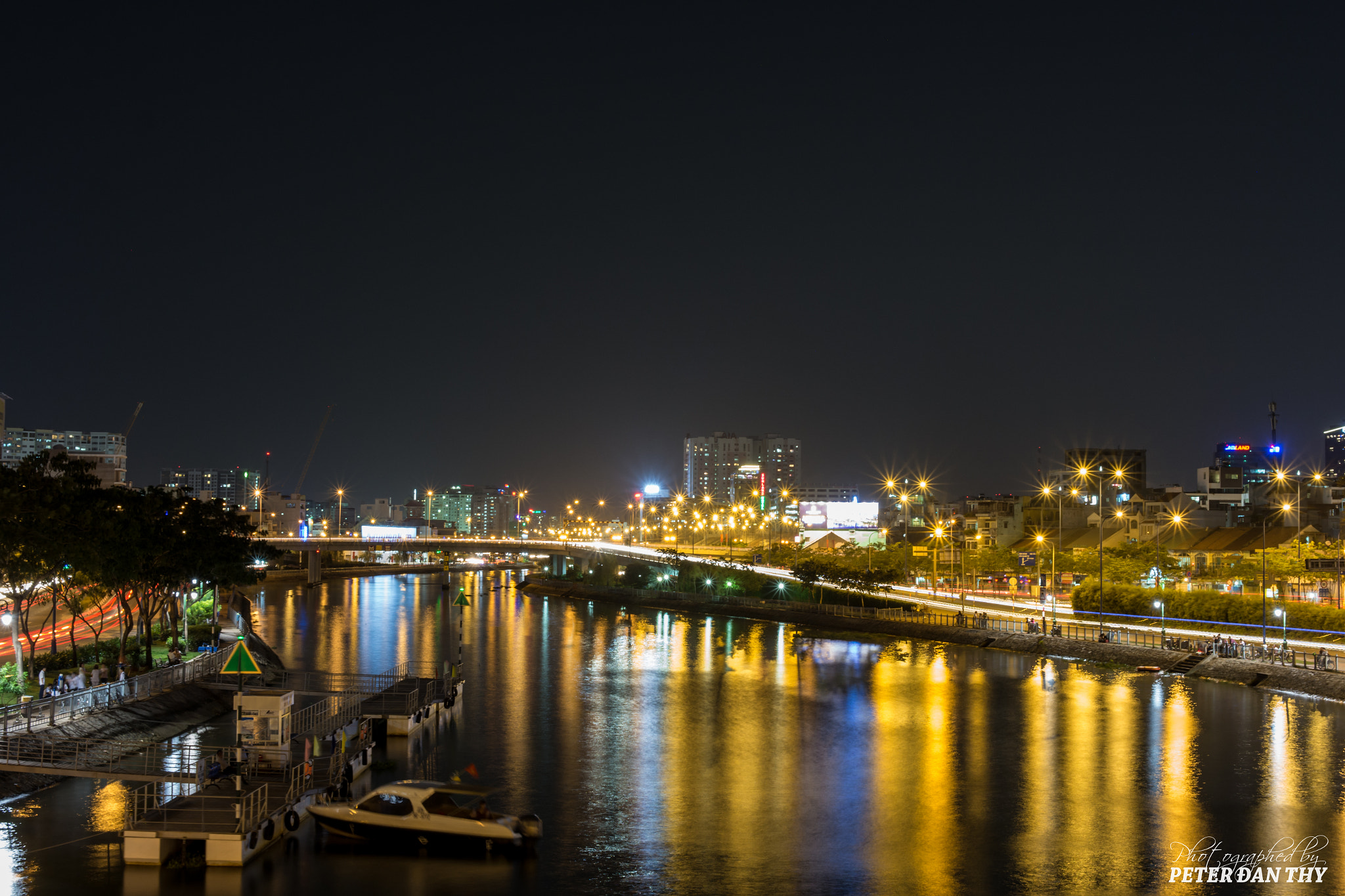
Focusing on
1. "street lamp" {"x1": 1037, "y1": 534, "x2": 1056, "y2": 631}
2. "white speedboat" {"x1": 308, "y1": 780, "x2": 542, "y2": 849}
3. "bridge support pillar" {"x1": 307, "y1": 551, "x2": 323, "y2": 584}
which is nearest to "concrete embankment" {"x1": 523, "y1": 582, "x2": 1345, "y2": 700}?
"street lamp" {"x1": 1037, "y1": 534, "x2": 1056, "y2": 631}

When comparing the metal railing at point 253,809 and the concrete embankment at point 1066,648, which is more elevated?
the metal railing at point 253,809

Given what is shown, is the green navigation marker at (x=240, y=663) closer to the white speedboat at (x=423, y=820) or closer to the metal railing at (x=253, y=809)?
the metal railing at (x=253, y=809)

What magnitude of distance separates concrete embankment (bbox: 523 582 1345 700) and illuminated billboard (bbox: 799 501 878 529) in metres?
38.2

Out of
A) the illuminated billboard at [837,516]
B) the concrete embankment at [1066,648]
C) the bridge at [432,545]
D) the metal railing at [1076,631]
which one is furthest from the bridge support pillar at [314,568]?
the illuminated billboard at [837,516]

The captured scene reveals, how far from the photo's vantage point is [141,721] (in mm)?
28766

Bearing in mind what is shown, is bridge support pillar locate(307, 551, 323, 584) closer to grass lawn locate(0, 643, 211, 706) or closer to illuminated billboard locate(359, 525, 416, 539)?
illuminated billboard locate(359, 525, 416, 539)

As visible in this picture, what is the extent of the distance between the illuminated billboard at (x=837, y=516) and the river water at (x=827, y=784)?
7066cm

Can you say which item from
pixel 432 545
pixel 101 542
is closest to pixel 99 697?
pixel 101 542

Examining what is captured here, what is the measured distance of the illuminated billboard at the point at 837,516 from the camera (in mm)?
120312

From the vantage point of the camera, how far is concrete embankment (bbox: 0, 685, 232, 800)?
909 inches

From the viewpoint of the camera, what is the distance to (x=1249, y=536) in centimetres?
6047

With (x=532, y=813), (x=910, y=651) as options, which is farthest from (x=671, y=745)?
(x=910, y=651)

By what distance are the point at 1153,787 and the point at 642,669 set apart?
1046 inches

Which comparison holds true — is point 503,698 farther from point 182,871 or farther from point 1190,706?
point 1190,706
